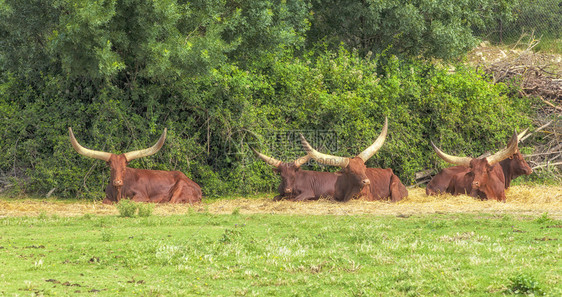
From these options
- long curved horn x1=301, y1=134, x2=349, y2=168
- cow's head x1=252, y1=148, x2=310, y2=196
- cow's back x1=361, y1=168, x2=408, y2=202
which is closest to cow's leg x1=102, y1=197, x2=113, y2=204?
cow's head x1=252, y1=148, x2=310, y2=196

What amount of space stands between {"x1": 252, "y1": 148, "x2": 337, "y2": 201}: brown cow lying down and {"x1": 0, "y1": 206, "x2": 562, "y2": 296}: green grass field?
4.25m

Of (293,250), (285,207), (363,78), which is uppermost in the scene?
(363,78)

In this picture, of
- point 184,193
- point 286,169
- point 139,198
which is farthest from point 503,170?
point 139,198

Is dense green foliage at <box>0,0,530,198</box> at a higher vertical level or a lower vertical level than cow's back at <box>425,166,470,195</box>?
higher

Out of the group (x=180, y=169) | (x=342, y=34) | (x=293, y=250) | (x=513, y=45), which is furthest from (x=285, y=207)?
(x=513, y=45)

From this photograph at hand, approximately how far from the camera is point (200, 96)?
53.4ft

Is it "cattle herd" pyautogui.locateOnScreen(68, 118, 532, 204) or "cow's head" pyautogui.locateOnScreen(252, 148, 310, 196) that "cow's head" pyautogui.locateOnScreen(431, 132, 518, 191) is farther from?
"cow's head" pyautogui.locateOnScreen(252, 148, 310, 196)

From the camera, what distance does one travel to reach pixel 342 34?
2105 centimetres

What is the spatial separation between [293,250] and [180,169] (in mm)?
8817

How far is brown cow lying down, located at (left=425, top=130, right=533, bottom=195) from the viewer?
15664 mm

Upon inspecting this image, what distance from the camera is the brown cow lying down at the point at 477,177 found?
1473 cm

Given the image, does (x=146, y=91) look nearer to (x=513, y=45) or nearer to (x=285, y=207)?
(x=285, y=207)

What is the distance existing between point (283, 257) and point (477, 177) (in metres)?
8.61

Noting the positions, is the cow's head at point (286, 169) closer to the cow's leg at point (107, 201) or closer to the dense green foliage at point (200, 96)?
the dense green foliage at point (200, 96)
